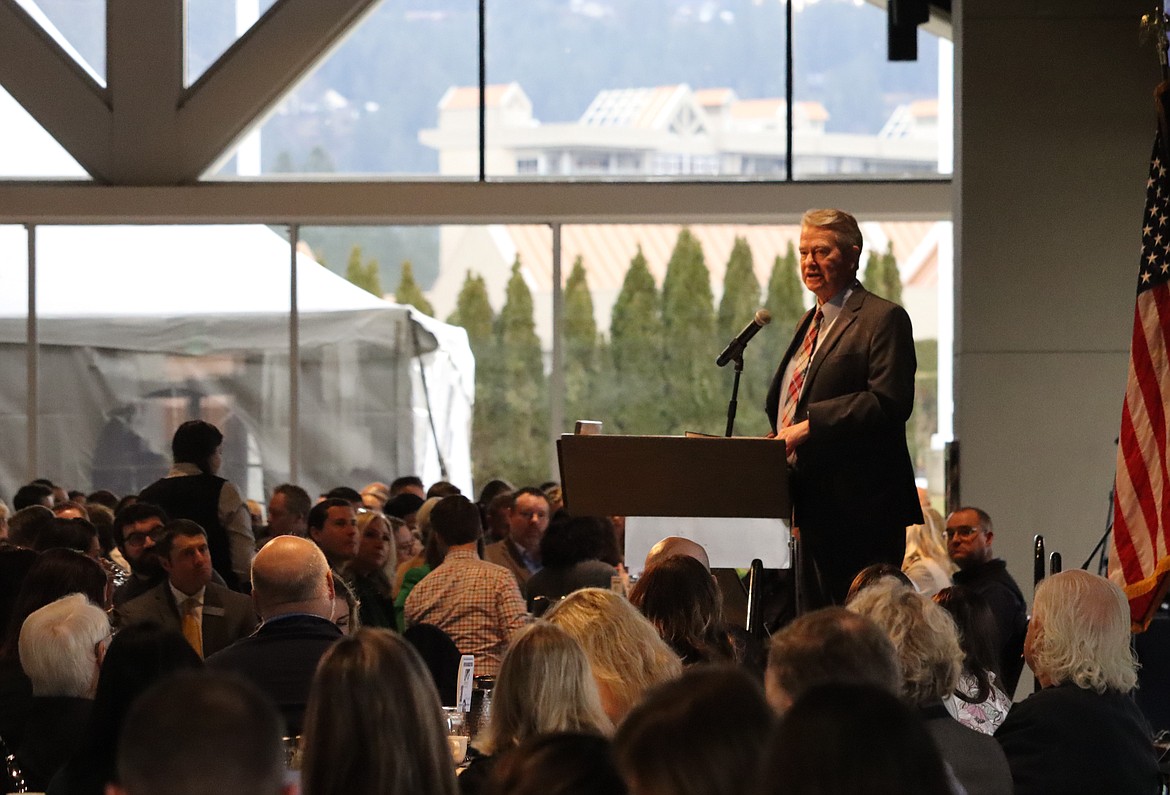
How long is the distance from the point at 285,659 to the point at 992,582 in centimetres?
383

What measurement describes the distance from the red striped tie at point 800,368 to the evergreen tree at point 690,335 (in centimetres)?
830

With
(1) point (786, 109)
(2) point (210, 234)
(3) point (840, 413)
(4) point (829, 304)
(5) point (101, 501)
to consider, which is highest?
(1) point (786, 109)

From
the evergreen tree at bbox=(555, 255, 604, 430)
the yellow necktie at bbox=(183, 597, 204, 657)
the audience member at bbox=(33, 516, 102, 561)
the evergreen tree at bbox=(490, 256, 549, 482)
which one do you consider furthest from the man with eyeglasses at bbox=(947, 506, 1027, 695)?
the evergreen tree at bbox=(490, 256, 549, 482)

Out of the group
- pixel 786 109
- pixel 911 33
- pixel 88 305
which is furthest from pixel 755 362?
pixel 88 305

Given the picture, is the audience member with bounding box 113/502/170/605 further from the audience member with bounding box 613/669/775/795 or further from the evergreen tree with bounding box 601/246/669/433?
the evergreen tree with bounding box 601/246/669/433

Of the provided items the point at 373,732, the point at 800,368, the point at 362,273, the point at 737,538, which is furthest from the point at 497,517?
the point at 373,732

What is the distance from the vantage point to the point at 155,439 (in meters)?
13.4

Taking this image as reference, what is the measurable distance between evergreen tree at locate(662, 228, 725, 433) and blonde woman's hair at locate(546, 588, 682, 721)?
972 centimetres

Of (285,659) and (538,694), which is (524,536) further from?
(538,694)

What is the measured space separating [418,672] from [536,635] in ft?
1.50

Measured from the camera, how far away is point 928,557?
818 centimetres

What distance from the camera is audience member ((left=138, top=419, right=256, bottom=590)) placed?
24.5 feet

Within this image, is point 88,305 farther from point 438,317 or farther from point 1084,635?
point 1084,635

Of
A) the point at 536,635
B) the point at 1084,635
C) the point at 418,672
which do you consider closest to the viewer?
the point at 418,672
